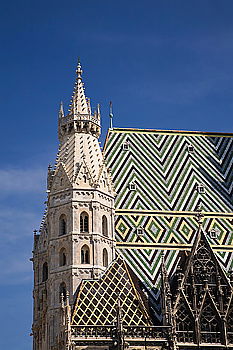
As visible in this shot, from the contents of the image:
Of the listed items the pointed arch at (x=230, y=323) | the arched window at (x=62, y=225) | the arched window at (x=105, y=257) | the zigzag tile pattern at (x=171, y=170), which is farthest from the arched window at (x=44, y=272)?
the pointed arch at (x=230, y=323)

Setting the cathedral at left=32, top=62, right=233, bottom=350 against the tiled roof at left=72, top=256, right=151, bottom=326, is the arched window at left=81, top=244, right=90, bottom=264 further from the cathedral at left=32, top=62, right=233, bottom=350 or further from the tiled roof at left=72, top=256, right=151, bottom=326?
the tiled roof at left=72, top=256, right=151, bottom=326

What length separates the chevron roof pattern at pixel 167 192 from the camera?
126 feet

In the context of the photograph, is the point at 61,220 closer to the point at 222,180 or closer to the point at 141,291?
the point at 141,291

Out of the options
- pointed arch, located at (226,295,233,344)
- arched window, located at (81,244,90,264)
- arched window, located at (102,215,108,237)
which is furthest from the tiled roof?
pointed arch, located at (226,295,233,344)

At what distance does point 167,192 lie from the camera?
135 ft

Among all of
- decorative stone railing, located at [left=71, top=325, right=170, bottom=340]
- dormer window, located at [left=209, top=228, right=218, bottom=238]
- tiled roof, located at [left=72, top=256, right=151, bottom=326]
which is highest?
dormer window, located at [left=209, top=228, right=218, bottom=238]

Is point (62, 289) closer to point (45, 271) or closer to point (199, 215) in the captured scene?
point (45, 271)

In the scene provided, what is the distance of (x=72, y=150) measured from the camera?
126ft

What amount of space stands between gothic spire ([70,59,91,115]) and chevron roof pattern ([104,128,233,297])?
309cm

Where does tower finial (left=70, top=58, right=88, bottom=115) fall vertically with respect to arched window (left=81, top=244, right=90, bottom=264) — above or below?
above

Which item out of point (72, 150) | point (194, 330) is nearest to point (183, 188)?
point (72, 150)

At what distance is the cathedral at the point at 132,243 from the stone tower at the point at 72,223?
0.17 ft

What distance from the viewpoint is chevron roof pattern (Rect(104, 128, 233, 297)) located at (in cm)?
3834

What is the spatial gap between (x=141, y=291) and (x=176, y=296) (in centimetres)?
174
